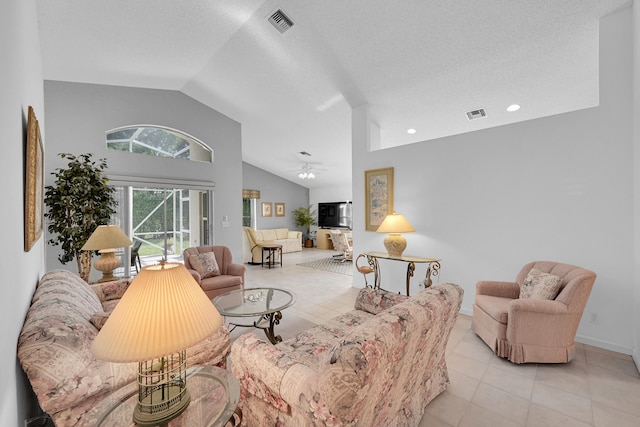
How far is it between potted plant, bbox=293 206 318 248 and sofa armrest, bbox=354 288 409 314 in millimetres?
8024

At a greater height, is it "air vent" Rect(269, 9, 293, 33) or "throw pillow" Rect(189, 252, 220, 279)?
"air vent" Rect(269, 9, 293, 33)

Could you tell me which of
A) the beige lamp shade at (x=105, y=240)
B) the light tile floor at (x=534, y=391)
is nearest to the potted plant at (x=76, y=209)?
the beige lamp shade at (x=105, y=240)

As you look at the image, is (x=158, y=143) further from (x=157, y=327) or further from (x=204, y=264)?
(x=157, y=327)

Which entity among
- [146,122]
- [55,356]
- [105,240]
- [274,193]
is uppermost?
[146,122]

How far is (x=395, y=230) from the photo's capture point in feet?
12.6

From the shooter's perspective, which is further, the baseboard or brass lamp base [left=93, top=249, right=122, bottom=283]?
brass lamp base [left=93, top=249, right=122, bottom=283]

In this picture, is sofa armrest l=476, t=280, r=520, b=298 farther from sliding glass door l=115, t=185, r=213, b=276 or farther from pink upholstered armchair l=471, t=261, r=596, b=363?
sliding glass door l=115, t=185, r=213, b=276

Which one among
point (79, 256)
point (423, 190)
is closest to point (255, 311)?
point (79, 256)

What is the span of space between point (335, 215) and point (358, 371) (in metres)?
9.09

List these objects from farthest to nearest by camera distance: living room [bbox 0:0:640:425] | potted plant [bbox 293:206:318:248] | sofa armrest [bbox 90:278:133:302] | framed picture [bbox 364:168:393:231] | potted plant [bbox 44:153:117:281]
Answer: potted plant [bbox 293:206:318:248] → framed picture [bbox 364:168:393:231] → potted plant [bbox 44:153:117:281] → sofa armrest [bbox 90:278:133:302] → living room [bbox 0:0:640:425]

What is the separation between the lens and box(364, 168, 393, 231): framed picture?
4424mm

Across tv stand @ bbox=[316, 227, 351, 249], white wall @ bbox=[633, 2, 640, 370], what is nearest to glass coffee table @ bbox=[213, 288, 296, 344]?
white wall @ bbox=[633, 2, 640, 370]

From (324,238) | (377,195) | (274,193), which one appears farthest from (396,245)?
(274,193)

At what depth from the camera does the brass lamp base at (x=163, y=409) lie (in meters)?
1.00
